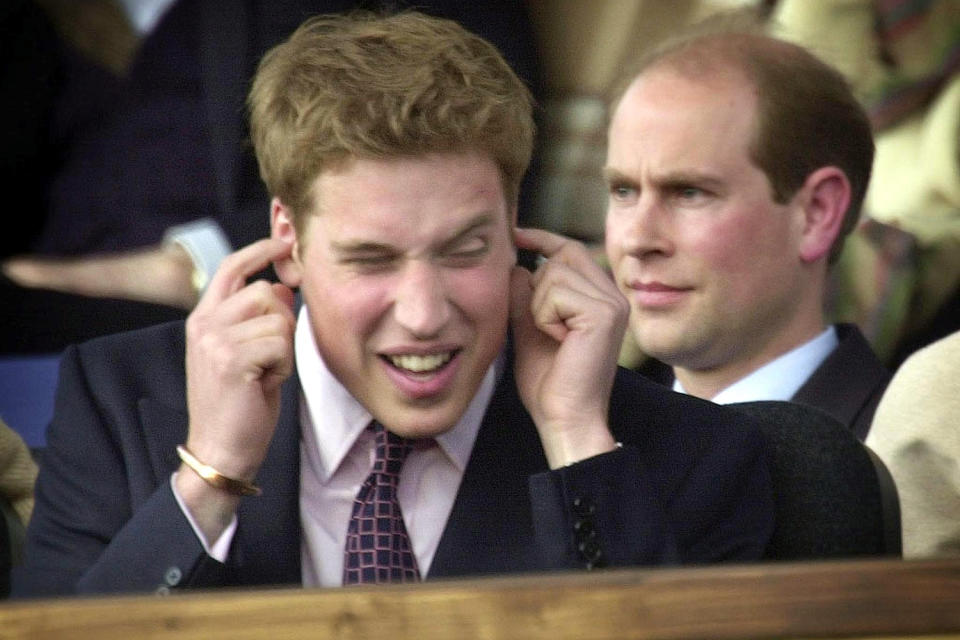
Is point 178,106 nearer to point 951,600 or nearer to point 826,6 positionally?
point 826,6

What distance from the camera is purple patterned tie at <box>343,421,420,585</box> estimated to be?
1.50 metres

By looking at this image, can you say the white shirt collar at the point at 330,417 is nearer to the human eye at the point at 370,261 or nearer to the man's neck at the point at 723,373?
the human eye at the point at 370,261

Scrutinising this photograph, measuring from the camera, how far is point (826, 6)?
7.88 feet

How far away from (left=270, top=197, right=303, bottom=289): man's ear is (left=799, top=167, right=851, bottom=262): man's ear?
546 mm

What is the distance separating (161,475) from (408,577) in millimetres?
216

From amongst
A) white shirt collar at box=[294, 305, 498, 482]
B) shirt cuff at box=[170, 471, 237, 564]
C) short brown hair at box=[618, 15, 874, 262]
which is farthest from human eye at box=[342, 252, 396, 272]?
short brown hair at box=[618, 15, 874, 262]

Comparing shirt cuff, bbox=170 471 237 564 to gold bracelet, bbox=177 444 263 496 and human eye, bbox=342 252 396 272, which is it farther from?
human eye, bbox=342 252 396 272

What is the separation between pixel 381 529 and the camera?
151cm

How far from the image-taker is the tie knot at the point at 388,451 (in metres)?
1.53

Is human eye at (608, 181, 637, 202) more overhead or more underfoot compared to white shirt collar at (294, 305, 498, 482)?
more overhead

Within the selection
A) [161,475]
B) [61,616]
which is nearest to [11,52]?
[161,475]

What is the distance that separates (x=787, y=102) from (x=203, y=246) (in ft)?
2.05

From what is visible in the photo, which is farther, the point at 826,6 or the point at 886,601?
the point at 826,6

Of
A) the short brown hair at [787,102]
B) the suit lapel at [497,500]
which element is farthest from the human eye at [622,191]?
the suit lapel at [497,500]
